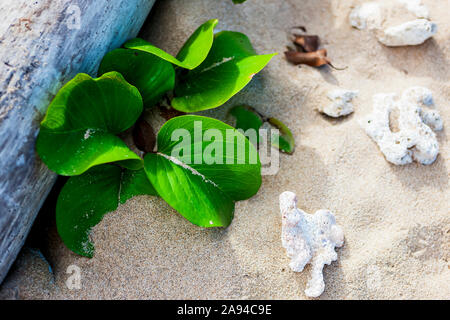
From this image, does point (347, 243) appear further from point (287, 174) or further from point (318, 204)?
point (287, 174)

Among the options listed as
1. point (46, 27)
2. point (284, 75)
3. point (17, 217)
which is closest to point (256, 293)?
point (17, 217)

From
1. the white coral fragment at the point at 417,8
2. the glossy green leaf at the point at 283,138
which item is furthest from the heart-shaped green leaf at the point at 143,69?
the white coral fragment at the point at 417,8

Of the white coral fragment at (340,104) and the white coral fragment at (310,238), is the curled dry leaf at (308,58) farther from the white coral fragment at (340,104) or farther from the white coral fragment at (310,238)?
the white coral fragment at (310,238)

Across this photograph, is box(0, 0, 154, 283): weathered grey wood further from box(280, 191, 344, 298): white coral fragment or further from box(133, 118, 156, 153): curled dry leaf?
box(280, 191, 344, 298): white coral fragment

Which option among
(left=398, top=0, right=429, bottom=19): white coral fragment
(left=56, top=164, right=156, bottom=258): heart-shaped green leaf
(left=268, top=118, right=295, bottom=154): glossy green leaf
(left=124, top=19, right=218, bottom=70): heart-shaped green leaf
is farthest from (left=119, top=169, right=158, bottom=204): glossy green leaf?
(left=398, top=0, right=429, bottom=19): white coral fragment

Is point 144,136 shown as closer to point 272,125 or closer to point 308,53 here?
point 272,125

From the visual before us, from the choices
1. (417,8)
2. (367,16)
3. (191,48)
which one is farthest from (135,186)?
(417,8)
